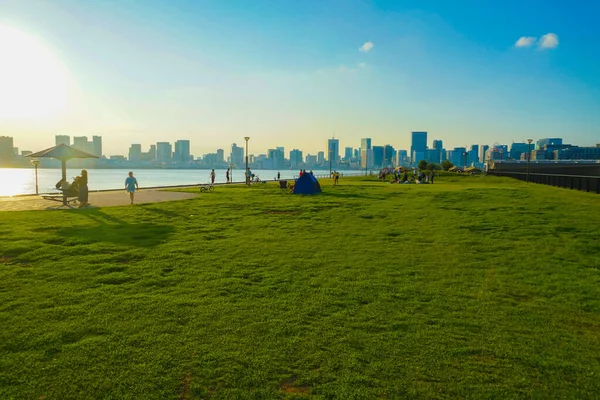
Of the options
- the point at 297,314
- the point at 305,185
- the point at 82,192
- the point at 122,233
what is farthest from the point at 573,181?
the point at 82,192

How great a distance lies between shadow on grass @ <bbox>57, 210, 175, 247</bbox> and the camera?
10094 mm

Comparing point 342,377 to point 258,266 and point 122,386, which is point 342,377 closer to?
point 122,386

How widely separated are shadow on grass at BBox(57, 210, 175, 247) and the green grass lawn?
3.4 inches

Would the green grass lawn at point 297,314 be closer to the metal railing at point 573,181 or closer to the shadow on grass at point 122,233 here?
the shadow on grass at point 122,233

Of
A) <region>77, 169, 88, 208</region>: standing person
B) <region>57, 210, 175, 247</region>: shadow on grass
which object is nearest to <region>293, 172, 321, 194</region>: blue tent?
<region>77, 169, 88, 208</region>: standing person

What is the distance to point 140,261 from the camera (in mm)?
8281

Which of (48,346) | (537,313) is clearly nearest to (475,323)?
(537,313)

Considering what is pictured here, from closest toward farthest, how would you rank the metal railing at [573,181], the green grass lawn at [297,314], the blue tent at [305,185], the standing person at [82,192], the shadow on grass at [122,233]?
the green grass lawn at [297,314] < the shadow on grass at [122,233] < the standing person at [82,192] < the blue tent at [305,185] < the metal railing at [573,181]

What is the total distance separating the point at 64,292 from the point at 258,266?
3.52 m

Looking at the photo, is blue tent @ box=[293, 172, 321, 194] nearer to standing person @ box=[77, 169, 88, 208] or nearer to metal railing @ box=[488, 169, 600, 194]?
standing person @ box=[77, 169, 88, 208]

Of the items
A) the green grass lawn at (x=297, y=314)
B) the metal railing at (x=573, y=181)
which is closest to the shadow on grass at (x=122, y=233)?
the green grass lawn at (x=297, y=314)

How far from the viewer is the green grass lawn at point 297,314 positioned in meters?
3.98

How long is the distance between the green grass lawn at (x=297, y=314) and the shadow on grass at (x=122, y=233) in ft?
0.28

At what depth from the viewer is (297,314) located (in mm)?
5578
